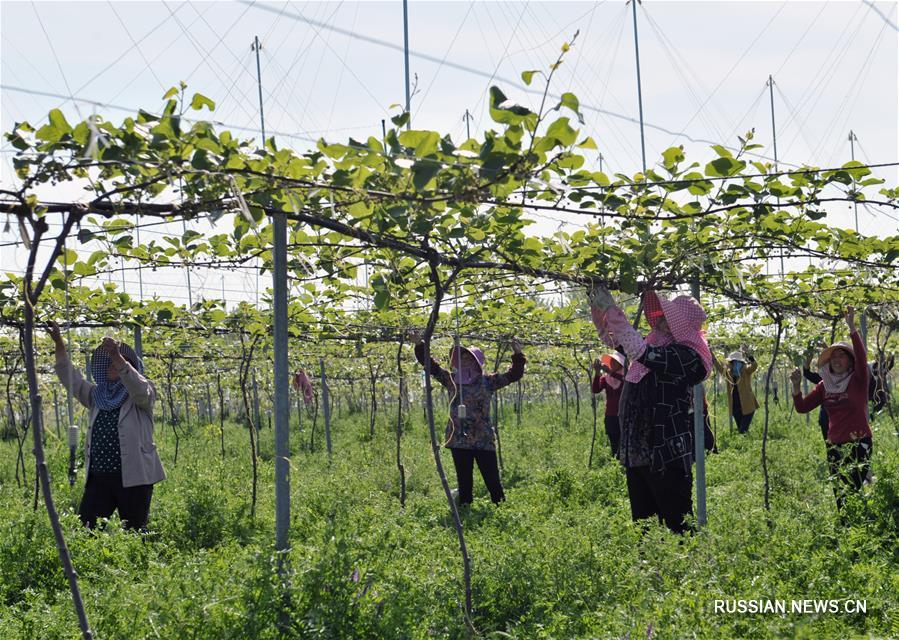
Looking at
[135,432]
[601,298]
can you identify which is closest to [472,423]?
[601,298]

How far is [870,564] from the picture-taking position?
3.76m

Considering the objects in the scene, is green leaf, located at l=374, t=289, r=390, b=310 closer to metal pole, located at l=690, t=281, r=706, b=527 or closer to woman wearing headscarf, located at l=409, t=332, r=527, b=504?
metal pole, located at l=690, t=281, r=706, b=527

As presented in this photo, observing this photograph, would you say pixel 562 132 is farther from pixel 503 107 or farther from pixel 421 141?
pixel 421 141

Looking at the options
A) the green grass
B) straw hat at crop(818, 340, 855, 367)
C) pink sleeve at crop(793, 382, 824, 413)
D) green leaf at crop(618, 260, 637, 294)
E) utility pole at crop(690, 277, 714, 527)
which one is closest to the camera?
the green grass

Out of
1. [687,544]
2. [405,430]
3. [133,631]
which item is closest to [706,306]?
[687,544]

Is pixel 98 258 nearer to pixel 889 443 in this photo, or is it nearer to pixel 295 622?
pixel 295 622

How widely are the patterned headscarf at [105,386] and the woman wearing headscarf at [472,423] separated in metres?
2.56

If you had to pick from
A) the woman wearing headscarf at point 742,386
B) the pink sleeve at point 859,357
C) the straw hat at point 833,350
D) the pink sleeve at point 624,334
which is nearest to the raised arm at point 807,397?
the straw hat at point 833,350

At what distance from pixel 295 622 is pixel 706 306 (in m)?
6.67

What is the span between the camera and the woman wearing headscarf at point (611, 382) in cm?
715

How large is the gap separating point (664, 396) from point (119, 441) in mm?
3581

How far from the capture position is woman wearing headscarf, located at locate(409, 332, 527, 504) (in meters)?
6.85

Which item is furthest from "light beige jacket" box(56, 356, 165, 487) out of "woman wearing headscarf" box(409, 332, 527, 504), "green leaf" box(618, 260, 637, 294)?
"green leaf" box(618, 260, 637, 294)

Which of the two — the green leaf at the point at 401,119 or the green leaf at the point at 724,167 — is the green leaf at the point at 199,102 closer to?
the green leaf at the point at 401,119
